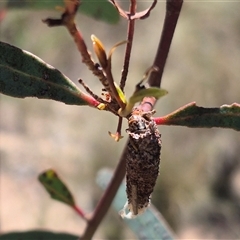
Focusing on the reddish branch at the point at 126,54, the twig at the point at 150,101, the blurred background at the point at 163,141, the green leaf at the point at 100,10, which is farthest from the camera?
the blurred background at the point at 163,141

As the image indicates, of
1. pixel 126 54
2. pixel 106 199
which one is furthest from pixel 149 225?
pixel 126 54

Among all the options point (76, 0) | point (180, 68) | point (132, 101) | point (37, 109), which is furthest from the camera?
point (37, 109)

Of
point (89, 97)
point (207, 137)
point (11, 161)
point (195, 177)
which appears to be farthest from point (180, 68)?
point (89, 97)

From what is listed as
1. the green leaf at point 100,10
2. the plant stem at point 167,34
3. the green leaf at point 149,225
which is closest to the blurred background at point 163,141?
the green leaf at point 149,225

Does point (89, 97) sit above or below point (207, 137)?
above

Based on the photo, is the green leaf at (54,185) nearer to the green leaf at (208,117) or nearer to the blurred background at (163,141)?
the green leaf at (208,117)

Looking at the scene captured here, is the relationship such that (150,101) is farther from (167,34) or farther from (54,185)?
(54,185)

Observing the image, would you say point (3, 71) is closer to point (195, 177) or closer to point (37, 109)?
point (195, 177)
